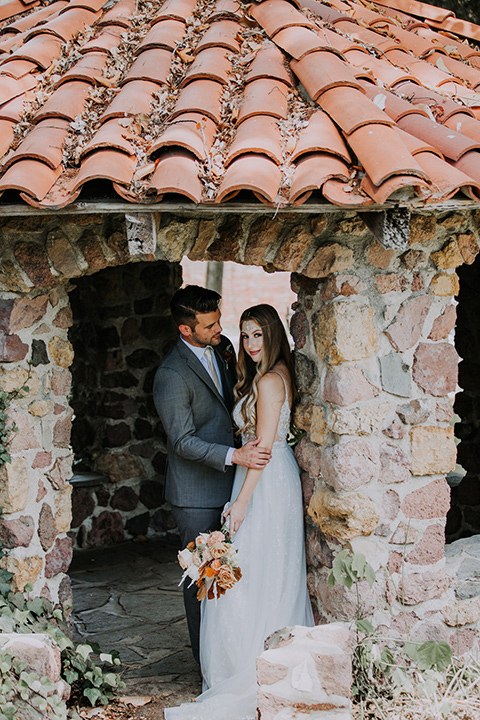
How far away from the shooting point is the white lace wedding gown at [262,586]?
363cm

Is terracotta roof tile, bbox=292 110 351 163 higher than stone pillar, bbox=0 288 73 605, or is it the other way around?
terracotta roof tile, bbox=292 110 351 163

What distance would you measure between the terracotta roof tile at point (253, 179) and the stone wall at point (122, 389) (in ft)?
11.6

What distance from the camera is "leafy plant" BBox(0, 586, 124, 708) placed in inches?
135

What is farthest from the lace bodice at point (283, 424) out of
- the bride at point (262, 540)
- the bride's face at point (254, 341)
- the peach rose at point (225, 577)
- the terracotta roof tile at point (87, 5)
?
the terracotta roof tile at point (87, 5)

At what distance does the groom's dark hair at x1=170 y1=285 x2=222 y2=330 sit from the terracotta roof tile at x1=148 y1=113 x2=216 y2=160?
44.2 inches

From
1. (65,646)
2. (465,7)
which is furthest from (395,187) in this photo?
(465,7)

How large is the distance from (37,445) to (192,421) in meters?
0.81

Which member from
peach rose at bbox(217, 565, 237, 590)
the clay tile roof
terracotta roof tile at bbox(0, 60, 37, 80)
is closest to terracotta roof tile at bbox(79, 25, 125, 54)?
the clay tile roof

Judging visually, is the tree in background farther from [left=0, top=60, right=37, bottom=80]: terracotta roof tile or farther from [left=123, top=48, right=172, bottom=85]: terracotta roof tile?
[left=0, top=60, right=37, bottom=80]: terracotta roof tile

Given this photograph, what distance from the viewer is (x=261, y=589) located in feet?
12.1

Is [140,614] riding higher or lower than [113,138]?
lower

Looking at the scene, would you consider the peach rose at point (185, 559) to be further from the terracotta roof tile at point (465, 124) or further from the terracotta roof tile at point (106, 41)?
the terracotta roof tile at point (106, 41)

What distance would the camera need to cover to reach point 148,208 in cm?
282

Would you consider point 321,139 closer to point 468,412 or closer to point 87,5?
point 87,5
